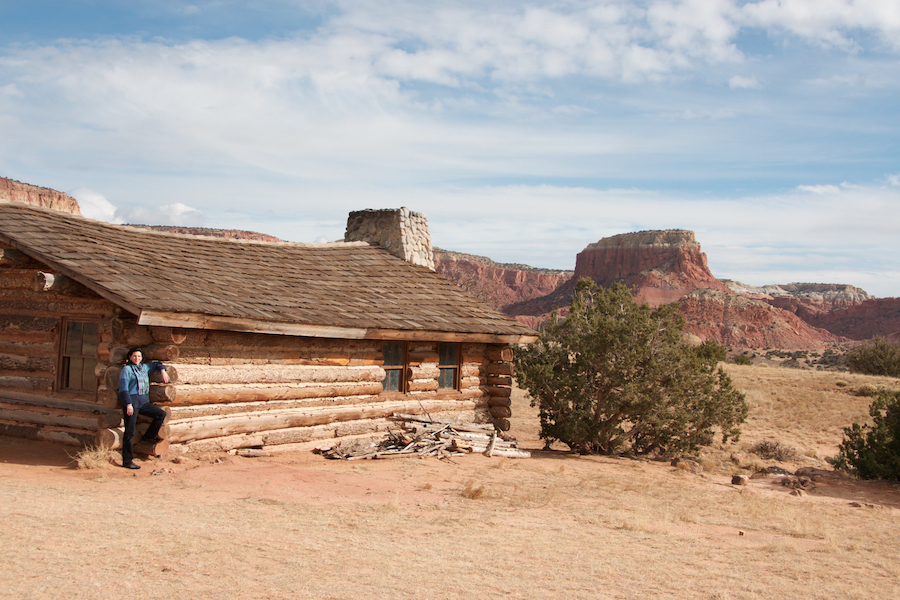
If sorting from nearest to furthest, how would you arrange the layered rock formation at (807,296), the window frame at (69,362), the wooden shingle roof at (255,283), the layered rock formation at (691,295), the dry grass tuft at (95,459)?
the dry grass tuft at (95,459), the wooden shingle roof at (255,283), the window frame at (69,362), the layered rock formation at (691,295), the layered rock formation at (807,296)

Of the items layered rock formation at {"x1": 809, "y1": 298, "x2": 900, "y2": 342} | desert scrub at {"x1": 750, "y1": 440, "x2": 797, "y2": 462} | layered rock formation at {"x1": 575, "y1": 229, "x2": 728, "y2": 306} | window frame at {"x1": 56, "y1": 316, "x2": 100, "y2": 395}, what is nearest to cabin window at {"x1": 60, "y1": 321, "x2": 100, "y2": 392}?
window frame at {"x1": 56, "y1": 316, "x2": 100, "y2": 395}

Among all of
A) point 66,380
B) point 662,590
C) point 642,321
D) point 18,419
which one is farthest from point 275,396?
point 642,321

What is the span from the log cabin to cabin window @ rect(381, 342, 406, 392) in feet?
0.08

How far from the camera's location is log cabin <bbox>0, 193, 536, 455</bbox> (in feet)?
27.9

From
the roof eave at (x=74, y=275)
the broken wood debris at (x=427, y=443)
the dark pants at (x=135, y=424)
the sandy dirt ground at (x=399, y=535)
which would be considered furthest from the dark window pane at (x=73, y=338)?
the broken wood debris at (x=427, y=443)

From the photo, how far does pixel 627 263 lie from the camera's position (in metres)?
112

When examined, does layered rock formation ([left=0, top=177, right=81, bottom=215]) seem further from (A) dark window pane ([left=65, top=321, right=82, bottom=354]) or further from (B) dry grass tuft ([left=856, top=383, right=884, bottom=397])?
(B) dry grass tuft ([left=856, top=383, right=884, bottom=397])

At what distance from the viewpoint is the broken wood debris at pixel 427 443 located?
10.5 m

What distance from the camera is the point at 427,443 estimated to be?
11094 mm

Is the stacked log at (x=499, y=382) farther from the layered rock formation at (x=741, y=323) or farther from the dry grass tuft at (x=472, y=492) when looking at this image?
the layered rock formation at (x=741, y=323)

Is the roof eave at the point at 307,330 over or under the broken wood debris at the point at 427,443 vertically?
over

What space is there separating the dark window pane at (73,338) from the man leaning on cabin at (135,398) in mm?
1264

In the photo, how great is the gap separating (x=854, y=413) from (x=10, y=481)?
25520 mm

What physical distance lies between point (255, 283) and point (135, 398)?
9.91 feet
